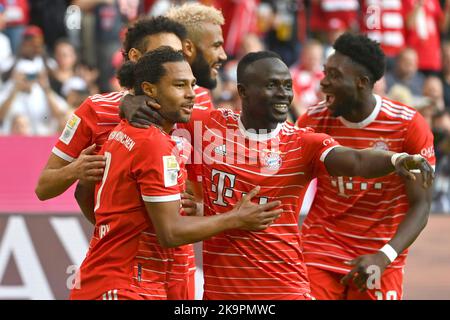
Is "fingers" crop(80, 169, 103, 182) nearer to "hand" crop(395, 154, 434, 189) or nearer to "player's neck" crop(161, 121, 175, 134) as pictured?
"player's neck" crop(161, 121, 175, 134)

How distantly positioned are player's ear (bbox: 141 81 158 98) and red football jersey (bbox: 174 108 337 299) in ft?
2.08

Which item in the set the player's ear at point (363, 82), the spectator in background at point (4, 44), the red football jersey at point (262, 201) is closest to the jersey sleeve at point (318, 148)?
the red football jersey at point (262, 201)

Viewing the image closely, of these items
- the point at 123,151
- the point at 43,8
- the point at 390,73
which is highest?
the point at 43,8

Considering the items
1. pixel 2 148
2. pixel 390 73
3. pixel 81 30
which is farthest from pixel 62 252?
pixel 390 73

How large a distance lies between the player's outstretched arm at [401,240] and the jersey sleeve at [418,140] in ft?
0.84

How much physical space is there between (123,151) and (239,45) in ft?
27.2

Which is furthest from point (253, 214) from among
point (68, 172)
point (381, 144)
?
point (381, 144)

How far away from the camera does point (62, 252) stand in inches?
346

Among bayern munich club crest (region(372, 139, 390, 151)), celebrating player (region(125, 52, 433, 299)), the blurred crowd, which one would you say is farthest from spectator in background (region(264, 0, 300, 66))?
celebrating player (region(125, 52, 433, 299))

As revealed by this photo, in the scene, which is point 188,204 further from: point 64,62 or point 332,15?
point 332,15

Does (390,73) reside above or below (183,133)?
above

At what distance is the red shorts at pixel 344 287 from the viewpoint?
691cm

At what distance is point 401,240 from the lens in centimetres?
643

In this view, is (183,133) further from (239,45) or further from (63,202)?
(239,45)
